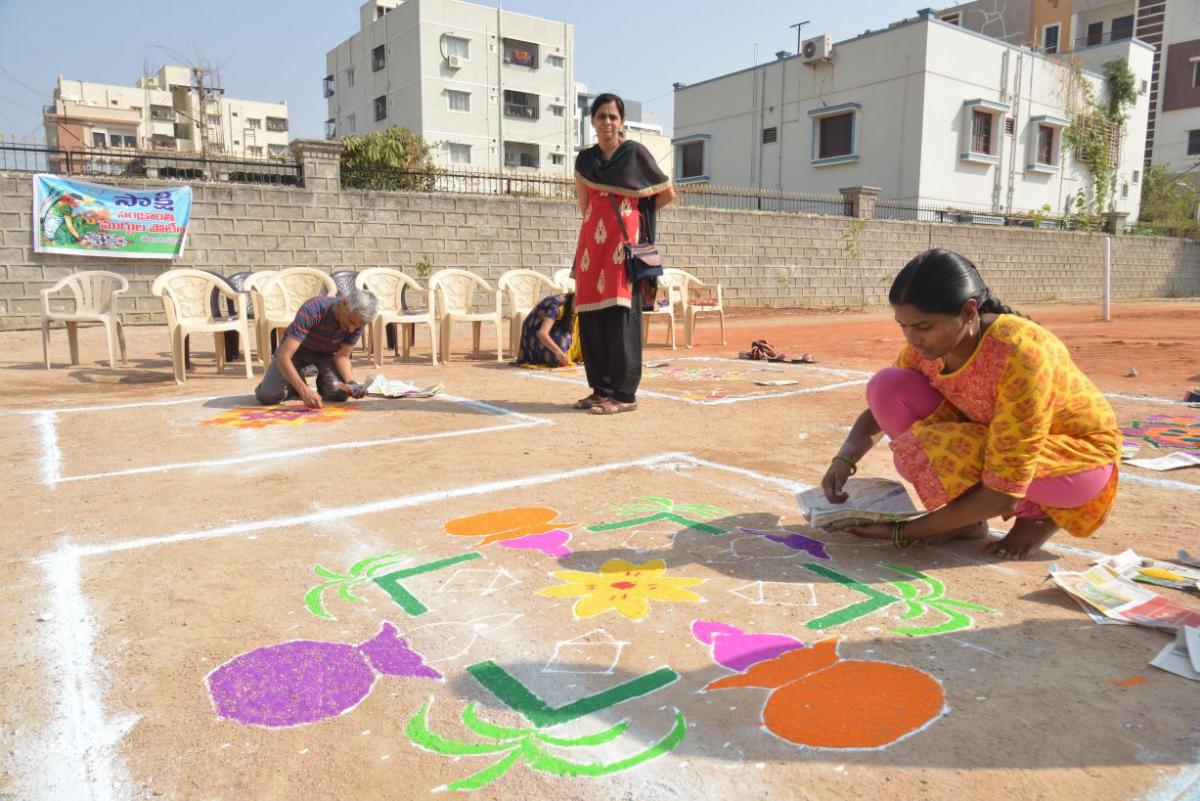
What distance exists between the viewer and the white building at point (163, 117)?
3409 centimetres

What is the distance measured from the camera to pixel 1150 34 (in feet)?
111

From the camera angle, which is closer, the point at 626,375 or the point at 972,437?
the point at 972,437

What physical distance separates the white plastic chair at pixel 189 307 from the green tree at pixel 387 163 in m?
5.84

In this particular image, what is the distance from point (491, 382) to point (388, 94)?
3324 centimetres

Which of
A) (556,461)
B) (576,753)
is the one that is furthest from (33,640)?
(556,461)

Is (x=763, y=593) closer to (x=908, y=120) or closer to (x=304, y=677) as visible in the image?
(x=304, y=677)

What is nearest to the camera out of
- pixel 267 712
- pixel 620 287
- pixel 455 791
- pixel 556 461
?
pixel 455 791

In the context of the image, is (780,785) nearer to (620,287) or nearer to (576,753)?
(576,753)

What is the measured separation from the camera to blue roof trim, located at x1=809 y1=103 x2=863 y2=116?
81.0ft

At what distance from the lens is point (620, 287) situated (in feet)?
17.0

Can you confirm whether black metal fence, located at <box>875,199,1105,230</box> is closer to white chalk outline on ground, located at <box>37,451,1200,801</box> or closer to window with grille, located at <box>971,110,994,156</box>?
window with grille, located at <box>971,110,994,156</box>

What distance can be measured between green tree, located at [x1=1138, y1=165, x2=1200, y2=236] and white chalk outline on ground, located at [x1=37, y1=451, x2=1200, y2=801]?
3456 cm

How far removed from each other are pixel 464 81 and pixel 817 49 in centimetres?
1601

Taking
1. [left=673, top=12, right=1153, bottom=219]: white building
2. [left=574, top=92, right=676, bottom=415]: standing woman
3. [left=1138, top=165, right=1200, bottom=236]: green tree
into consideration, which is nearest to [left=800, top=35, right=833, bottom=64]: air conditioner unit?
[left=673, top=12, right=1153, bottom=219]: white building
